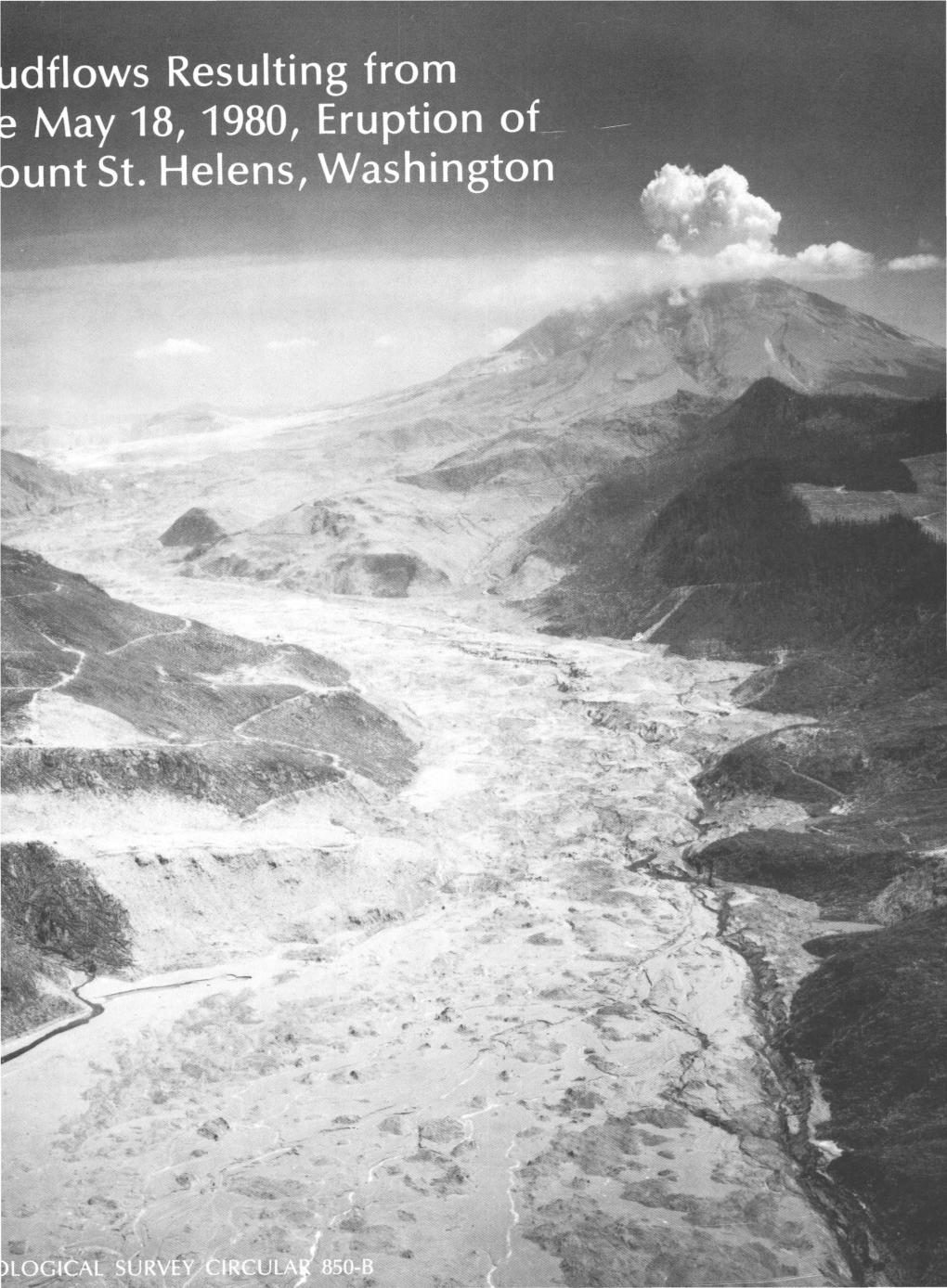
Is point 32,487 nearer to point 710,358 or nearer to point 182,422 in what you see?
point 182,422

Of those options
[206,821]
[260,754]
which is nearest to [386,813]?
[260,754]

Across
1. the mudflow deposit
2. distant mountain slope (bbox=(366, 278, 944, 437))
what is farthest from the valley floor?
distant mountain slope (bbox=(366, 278, 944, 437))

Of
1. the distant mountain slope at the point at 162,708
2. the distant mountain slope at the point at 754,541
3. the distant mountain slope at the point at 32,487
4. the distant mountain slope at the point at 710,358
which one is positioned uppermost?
the distant mountain slope at the point at 710,358

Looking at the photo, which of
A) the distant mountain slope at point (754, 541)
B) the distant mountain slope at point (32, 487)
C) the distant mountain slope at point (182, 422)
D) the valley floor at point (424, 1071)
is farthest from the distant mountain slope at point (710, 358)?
the valley floor at point (424, 1071)

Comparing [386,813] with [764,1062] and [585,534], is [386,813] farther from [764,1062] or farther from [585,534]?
[585,534]

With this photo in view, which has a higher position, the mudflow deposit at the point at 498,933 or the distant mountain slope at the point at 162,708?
the distant mountain slope at the point at 162,708

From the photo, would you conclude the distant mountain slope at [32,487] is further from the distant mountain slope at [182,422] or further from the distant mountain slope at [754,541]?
the distant mountain slope at [754,541]
